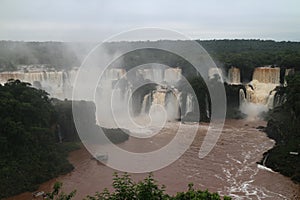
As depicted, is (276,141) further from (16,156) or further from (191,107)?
(16,156)

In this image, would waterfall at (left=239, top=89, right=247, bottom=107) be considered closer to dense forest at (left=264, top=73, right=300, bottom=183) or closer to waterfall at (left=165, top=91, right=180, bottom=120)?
waterfall at (left=165, top=91, right=180, bottom=120)

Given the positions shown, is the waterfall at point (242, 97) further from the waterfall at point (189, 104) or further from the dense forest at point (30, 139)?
the dense forest at point (30, 139)

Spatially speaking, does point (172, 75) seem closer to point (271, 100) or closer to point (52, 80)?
point (271, 100)

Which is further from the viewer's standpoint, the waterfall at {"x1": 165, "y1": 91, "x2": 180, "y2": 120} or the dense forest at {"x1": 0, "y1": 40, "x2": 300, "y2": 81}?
the dense forest at {"x1": 0, "y1": 40, "x2": 300, "y2": 81}

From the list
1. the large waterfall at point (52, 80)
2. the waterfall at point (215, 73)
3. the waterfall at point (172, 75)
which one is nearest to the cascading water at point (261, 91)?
the waterfall at point (215, 73)

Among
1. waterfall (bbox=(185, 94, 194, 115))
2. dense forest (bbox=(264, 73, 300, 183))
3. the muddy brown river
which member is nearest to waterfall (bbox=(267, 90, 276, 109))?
dense forest (bbox=(264, 73, 300, 183))
